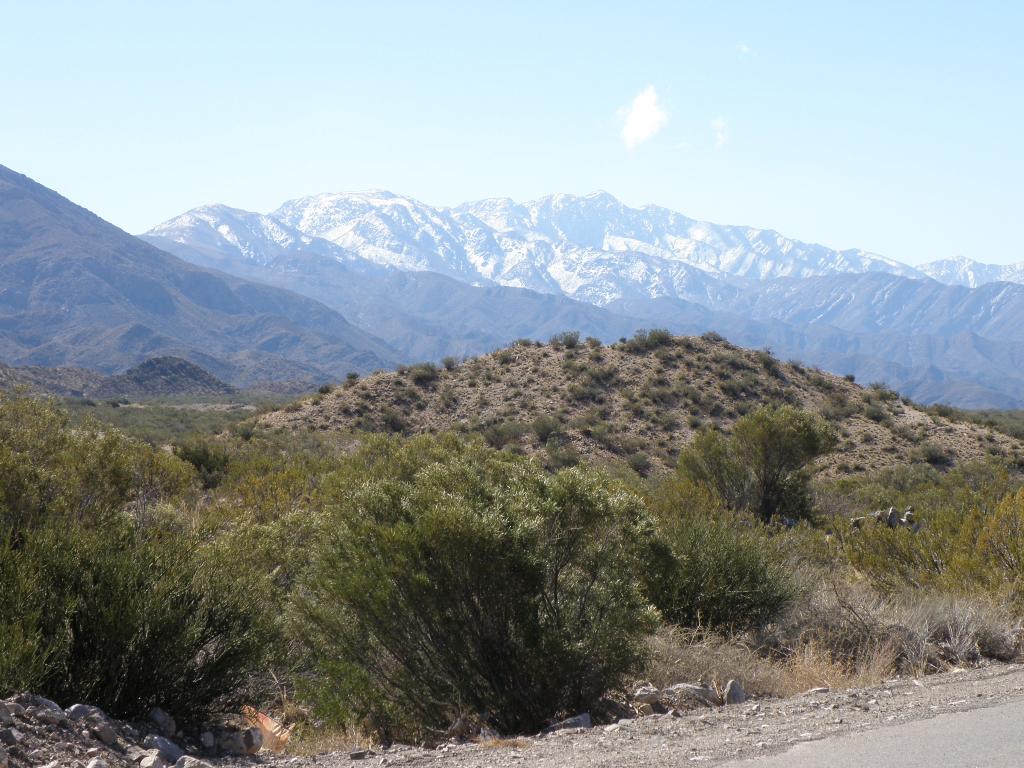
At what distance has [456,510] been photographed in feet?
24.7

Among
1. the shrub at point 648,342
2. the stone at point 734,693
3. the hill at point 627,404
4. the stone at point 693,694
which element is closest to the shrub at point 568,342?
the hill at point 627,404

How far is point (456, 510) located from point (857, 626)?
205 inches

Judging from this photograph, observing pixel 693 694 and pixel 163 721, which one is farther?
pixel 693 694

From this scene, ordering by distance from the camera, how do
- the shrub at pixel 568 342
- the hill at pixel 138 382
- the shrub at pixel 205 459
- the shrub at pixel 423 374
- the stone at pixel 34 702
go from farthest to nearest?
the hill at pixel 138 382
the shrub at pixel 568 342
the shrub at pixel 423 374
the shrub at pixel 205 459
the stone at pixel 34 702

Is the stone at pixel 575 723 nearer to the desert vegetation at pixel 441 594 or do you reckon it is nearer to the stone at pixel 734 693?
the desert vegetation at pixel 441 594

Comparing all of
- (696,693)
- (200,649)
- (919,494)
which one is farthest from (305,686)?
(919,494)

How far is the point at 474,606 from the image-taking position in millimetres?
7723

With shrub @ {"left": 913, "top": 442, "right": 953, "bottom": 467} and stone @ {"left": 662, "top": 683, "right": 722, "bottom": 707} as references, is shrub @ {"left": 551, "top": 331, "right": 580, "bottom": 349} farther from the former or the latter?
stone @ {"left": 662, "top": 683, "right": 722, "bottom": 707}

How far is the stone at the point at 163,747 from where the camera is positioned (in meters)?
6.05

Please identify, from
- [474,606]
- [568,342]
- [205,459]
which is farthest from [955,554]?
[568,342]

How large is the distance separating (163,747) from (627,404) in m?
40.8

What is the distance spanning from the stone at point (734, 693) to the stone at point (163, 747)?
4575 mm

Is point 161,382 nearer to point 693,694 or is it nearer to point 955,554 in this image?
point 955,554

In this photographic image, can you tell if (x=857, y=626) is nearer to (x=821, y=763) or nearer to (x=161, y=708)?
(x=821, y=763)
